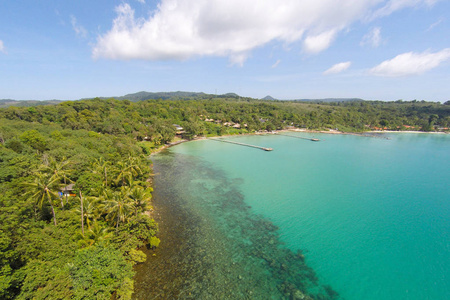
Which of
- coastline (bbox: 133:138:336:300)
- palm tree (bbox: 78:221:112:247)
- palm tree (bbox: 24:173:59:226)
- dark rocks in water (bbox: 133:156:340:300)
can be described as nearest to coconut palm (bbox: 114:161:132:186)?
coastline (bbox: 133:138:336:300)

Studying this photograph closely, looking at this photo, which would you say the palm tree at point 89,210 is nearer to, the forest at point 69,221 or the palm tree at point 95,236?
the forest at point 69,221

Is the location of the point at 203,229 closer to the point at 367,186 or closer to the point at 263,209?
the point at 263,209

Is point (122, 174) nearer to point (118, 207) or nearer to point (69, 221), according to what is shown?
point (69, 221)

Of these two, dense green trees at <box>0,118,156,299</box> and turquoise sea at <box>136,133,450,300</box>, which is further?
turquoise sea at <box>136,133,450,300</box>

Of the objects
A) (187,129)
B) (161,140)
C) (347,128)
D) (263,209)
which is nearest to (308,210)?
(263,209)

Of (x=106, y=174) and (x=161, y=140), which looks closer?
(x=106, y=174)

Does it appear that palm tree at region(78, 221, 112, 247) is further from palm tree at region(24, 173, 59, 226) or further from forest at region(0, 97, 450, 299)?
palm tree at region(24, 173, 59, 226)

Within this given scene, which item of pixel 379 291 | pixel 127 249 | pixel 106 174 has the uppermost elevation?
pixel 106 174
